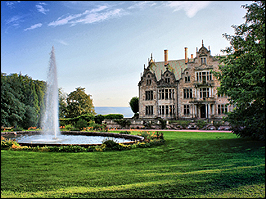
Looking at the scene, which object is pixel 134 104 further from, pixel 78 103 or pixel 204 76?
pixel 204 76

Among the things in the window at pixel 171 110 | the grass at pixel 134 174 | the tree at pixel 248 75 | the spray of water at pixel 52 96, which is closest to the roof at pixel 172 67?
the window at pixel 171 110

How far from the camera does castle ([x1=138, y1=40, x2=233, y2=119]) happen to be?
4044cm

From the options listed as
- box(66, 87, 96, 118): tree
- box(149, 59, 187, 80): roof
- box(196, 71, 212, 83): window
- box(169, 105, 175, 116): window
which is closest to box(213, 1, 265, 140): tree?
box(196, 71, 212, 83): window

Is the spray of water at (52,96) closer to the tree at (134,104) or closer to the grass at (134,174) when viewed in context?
the grass at (134,174)

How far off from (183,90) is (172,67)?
19.2 feet

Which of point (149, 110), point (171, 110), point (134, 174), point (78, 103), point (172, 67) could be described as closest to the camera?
point (134, 174)

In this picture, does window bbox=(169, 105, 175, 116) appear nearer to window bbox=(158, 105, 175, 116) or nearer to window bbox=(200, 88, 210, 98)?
window bbox=(158, 105, 175, 116)

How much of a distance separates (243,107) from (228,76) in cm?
211

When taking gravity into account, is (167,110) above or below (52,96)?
below

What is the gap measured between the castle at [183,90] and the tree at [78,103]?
16.4 meters

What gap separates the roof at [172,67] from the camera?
4484 cm

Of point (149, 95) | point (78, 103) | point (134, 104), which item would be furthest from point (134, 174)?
point (78, 103)

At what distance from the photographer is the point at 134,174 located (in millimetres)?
7625

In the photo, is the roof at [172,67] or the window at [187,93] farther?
the roof at [172,67]
